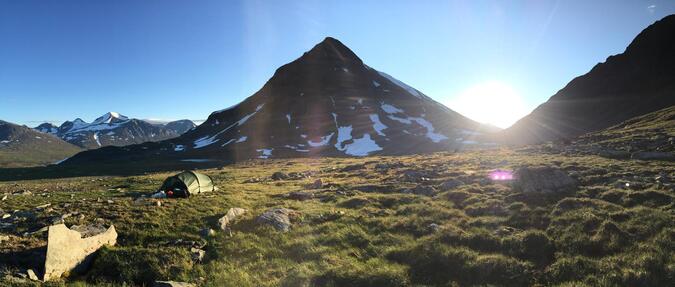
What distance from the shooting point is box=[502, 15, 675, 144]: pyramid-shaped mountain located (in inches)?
3969

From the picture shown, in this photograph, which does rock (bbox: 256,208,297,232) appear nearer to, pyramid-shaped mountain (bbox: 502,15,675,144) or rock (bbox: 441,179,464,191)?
rock (bbox: 441,179,464,191)

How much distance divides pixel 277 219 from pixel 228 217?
2.64m

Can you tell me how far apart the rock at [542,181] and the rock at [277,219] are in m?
14.2

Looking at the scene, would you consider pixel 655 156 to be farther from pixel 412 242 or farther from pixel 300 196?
pixel 300 196

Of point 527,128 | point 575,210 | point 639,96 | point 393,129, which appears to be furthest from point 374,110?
point 575,210

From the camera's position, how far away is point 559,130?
11581 centimetres

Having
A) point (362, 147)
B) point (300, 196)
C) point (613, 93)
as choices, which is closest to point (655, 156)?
point (300, 196)

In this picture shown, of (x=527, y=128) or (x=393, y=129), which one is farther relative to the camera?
(x=393, y=129)

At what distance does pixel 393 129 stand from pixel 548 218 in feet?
477

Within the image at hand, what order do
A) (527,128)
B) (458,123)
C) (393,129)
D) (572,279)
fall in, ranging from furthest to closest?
(458,123) → (393,129) → (527,128) → (572,279)

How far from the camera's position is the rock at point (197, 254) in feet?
46.0

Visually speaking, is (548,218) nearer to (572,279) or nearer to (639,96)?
(572,279)

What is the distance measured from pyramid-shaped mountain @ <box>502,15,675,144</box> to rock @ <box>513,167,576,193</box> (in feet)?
289

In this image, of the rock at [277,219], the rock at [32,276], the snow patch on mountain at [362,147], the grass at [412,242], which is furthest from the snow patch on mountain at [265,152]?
the rock at [32,276]
